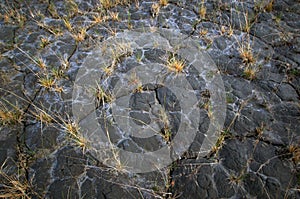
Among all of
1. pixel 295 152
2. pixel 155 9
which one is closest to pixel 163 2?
pixel 155 9

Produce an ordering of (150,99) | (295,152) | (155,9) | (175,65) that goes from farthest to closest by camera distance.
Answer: (155,9) < (175,65) < (150,99) < (295,152)

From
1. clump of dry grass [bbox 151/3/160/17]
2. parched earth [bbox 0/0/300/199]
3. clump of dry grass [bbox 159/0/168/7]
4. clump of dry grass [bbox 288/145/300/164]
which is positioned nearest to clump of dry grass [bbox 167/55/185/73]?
parched earth [bbox 0/0/300/199]

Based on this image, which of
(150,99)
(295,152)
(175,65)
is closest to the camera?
(295,152)

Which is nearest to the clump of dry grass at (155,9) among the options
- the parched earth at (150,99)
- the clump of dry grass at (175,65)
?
the parched earth at (150,99)

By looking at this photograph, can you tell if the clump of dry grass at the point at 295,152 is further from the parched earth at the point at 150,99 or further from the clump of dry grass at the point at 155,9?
the clump of dry grass at the point at 155,9

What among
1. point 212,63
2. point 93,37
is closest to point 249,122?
point 212,63

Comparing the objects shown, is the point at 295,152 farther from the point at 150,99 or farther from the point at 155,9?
the point at 155,9

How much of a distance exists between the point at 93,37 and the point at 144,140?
162 centimetres

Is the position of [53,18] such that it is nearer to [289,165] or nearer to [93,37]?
[93,37]

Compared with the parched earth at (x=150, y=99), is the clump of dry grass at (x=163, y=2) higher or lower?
higher

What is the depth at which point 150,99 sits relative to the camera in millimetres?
2660

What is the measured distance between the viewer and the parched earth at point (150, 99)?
2.10 m

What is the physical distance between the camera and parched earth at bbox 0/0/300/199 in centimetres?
210

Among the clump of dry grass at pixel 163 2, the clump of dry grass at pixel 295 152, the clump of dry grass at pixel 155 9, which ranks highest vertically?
the clump of dry grass at pixel 163 2
